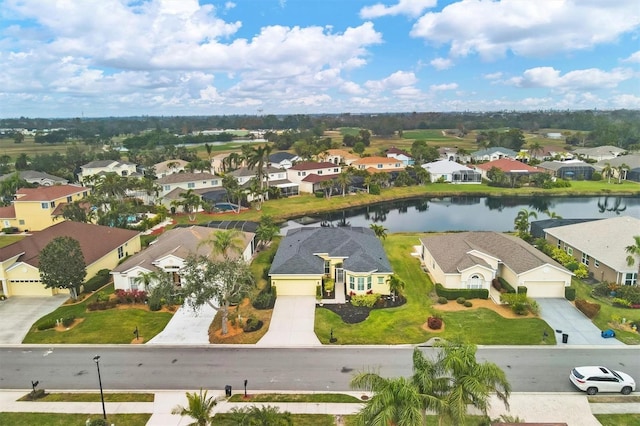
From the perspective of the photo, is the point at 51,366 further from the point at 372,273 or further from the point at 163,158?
the point at 163,158

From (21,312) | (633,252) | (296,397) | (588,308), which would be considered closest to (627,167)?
(633,252)

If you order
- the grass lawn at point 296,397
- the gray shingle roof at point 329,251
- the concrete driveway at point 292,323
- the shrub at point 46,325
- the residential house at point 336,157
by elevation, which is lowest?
the grass lawn at point 296,397

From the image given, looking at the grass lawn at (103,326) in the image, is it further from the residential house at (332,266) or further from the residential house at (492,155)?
the residential house at (492,155)

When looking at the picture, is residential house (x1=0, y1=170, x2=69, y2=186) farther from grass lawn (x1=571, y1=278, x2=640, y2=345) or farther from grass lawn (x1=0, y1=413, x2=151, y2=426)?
grass lawn (x1=571, y1=278, x2=640, y2=345)

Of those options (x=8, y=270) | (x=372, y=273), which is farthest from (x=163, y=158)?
(x=372, y=273)

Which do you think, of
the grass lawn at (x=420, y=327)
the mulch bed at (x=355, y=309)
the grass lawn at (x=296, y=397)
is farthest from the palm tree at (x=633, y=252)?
the grass lawn at (x=296, y=397)

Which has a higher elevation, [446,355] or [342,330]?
[446,355]

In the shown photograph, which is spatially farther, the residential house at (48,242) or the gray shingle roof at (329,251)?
the residential house at (48,242)
